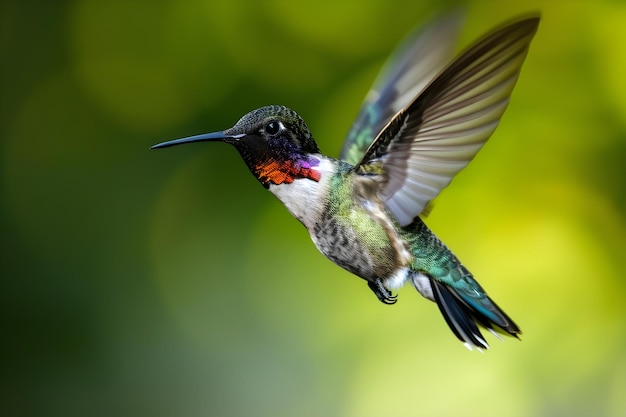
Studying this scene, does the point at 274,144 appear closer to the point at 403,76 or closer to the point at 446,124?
the point at 446,124

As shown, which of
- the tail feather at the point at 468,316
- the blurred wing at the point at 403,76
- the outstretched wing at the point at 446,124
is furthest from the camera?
the blurred wing at the point at 403,76

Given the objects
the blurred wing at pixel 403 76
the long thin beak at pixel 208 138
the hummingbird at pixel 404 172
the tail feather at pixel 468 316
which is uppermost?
the blurred wing at pixel 403 76

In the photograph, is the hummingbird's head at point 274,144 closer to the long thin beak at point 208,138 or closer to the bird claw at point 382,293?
the long thin beak at point 208,138

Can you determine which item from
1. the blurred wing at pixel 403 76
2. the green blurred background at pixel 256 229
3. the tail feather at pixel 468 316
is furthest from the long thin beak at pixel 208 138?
the green blurred background at pixel 256 229

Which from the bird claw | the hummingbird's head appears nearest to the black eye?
the hummingbird's head

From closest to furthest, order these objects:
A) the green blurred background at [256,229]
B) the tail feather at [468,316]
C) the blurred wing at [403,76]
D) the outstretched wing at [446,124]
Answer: the outstretched wing at [446,124] → the tail feather at [468,316] → the blurred wing at [403,76] → the green blurred background at [256,229]

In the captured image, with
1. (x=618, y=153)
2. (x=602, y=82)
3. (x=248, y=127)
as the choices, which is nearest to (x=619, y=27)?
(x=602, y=82)

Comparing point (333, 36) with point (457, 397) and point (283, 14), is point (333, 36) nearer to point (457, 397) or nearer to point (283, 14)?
point (283, 14)

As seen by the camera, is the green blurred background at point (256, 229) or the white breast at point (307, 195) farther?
the green blurred background at point (256, 229)

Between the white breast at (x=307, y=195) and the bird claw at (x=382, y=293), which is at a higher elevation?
the white breast at (x=307, y=195)
